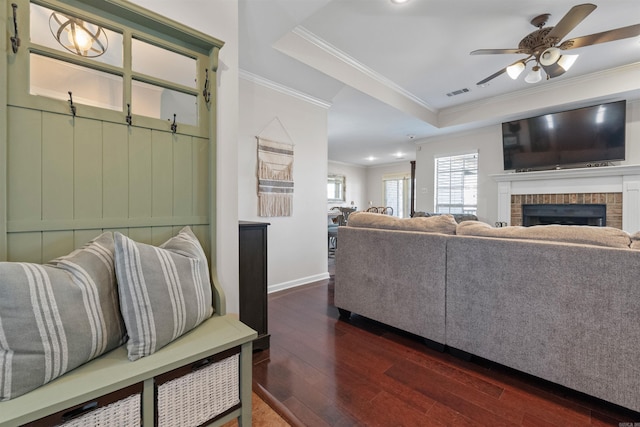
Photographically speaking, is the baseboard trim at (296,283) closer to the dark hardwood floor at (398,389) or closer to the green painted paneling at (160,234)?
the dark hardwood floor at (398,389)

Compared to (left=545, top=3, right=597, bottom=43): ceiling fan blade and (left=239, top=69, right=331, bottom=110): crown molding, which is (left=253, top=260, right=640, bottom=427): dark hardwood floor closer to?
(left=545, top=3, right=597, bottom=43): ceiling fan blade

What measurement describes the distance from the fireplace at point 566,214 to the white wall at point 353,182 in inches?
196

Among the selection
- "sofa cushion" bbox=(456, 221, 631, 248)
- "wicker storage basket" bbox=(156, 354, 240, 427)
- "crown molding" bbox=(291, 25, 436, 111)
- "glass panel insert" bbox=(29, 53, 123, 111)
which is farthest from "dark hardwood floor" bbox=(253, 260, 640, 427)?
"crown molding" bbox=(291, 25, 436, 111)

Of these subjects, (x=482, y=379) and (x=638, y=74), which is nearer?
(x=482, y=379)

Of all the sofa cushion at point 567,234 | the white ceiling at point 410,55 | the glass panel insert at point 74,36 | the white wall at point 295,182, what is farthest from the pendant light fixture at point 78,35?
the sofa cushion at point 567,234

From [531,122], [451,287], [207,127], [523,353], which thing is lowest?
[523,353]

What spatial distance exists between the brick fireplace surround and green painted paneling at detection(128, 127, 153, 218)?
16.9 feet

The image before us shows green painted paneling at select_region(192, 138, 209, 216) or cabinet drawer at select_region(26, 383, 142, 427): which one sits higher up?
green painted paneling at select_region(192, 138, 209, 216)

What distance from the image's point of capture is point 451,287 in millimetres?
1785

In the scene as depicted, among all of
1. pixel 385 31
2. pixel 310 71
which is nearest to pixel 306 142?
pixel 310 71

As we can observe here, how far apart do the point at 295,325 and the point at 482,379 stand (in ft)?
4.50

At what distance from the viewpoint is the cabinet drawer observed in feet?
2.44

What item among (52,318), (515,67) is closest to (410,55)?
(515,67)

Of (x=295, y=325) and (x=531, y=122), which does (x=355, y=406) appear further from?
(x=531, y=122)
